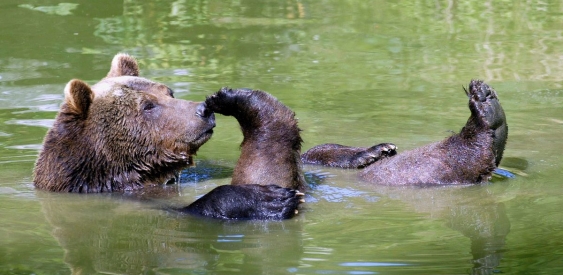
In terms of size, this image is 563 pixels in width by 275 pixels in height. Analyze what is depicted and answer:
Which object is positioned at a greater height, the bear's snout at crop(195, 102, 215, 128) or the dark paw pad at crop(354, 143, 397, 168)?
the bear's snout at crop(195, 102, 215, 128)

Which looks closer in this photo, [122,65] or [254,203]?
[254,203]

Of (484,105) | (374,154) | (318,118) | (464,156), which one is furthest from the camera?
(318,118)

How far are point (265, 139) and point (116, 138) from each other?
145 centimetres

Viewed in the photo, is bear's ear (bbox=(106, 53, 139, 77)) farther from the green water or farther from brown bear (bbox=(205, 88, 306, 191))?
brown bear (bbox=(205, 88, 306, 191))

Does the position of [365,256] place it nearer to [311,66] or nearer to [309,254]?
[309,254]

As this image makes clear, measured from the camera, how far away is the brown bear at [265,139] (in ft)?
25.5

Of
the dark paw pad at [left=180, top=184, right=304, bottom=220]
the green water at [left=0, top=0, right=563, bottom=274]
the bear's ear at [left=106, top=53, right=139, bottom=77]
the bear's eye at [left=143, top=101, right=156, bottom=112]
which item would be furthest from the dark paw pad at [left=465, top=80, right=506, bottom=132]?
the bear's ear at [left=106, top=53, right=139, bottom=77]

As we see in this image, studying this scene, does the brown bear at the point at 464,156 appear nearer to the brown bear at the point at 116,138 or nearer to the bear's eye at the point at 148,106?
the brown bear at the point at 116,138

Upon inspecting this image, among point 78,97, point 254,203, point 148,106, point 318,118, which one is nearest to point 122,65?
point 148,106

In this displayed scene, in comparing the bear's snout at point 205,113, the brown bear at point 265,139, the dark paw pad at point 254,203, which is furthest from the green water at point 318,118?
the bear's snout at point 205,113

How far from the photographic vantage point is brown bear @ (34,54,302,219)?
27.2 ft

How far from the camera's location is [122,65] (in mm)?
9219

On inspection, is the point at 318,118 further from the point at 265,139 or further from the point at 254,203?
the point at 254,203

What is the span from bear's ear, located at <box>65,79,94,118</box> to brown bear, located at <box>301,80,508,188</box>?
2587 mm
